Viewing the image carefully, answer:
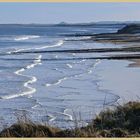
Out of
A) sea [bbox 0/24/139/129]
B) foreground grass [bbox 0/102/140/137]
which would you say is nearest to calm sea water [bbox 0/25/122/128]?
sea [bbox 0/24/139/129]

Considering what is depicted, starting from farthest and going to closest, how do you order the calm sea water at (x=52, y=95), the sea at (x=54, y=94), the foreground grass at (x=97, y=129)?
1. the calm sea water at (x=52, y=95)
2. the sea at (x=54, y=94)
3. the foreground grass at (x=97, y=129)

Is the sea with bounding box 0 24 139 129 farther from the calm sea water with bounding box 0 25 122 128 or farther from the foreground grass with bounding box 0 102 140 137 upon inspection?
the foreground grass with bounding box 0 102 140 137

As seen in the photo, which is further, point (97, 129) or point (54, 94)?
point (54, 94)

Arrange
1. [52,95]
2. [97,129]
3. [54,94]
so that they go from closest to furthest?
1. [97,129]
2. [52,95]
3. [54,94]

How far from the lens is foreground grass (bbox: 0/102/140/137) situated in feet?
25.8

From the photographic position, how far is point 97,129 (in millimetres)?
8531

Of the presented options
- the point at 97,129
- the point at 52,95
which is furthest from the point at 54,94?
the point at 97,129

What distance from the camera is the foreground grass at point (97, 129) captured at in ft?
25.8

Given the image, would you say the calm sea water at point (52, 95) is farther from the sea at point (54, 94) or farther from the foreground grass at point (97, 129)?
the foreground grass at point (97, 129)

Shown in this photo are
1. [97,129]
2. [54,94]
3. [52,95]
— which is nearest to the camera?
[97,129]

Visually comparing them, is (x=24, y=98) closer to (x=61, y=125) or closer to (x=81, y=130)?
(x=61, y=125)

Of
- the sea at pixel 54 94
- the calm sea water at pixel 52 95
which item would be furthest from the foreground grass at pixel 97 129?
the calm sea water at pixel 52 95

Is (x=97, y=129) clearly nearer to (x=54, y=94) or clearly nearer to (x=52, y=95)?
(x=52, y=95)

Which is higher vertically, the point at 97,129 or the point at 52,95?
the point at 97,129
